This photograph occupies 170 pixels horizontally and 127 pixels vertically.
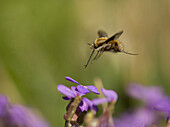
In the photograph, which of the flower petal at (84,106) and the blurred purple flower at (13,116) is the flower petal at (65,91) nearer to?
the flower petal at (84,106)

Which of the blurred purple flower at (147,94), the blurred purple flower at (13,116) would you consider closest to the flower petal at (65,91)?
the blurred purple flower at (13,116)

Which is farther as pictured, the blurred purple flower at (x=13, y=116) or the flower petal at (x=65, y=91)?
the flower petal at (x=65, y=91)

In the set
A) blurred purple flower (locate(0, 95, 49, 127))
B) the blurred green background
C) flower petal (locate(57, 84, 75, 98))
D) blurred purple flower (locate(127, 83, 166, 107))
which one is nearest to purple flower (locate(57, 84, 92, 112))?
flower petal (locate(57, 84, 75, 98))

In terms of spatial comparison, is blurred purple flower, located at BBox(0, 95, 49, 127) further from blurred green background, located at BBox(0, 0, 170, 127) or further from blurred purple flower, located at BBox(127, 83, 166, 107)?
blurred green background, located at BBox(0, 0, 170, 127)

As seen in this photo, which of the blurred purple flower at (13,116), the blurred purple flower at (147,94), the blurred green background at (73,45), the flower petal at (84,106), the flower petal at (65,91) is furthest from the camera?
the blurred green background at (73,45)

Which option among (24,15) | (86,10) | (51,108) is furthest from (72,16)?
(51,108)

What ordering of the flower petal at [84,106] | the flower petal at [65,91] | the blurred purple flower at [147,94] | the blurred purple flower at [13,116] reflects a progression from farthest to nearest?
the blurred purple flower at [147,94]
the flower petal at [84,106]
the flower petal at [65,91]
the blurred purple flower at [13,116]

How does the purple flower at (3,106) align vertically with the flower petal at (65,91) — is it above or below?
above

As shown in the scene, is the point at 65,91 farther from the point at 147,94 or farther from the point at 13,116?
the point at 147,94

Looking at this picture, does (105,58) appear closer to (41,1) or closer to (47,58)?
(47,58)

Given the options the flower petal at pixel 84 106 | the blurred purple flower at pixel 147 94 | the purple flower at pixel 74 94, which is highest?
the purple flower at pixel 74 94
